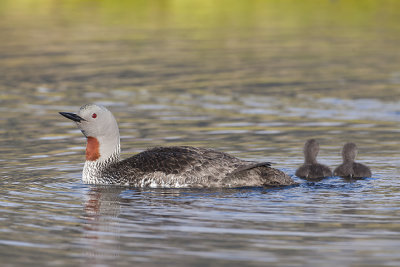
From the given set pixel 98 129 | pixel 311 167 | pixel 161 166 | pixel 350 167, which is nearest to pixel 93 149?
pixel 98 129

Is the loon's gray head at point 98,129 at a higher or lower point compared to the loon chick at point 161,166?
higher

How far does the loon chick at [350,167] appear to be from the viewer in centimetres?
1155

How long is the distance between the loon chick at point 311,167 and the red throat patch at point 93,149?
258cm

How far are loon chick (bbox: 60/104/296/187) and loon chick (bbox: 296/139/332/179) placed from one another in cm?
54

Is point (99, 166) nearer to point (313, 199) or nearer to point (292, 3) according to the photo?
point (313, 199)

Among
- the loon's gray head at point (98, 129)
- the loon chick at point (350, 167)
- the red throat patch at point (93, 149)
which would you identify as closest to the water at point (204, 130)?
the loon chick at point (350, 167)

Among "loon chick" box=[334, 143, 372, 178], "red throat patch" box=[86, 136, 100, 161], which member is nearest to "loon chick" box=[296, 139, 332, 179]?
"loon chick" box=[334, 143, 372, 178]

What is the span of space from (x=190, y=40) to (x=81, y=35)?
396 cm

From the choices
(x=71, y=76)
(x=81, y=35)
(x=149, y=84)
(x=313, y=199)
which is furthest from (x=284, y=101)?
(x=81, y=35)

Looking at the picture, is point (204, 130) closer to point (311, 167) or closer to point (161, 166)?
point (311, 167)

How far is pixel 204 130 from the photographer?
15.4 meters

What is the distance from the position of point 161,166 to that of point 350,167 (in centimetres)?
237

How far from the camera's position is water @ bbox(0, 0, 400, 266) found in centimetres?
859

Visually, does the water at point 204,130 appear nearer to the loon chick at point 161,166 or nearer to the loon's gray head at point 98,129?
the loon chick at point 161,166
